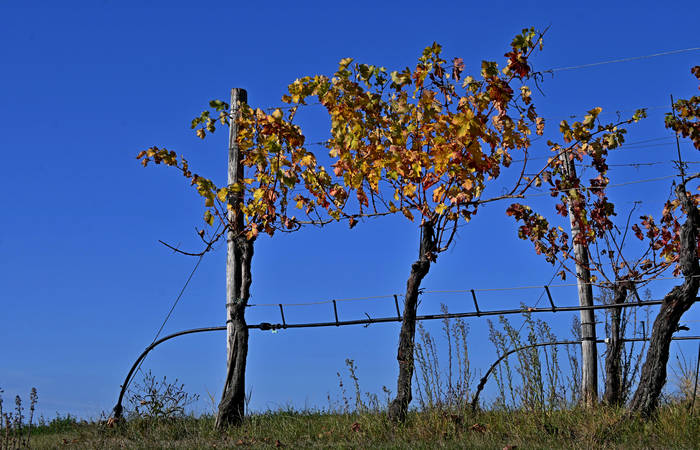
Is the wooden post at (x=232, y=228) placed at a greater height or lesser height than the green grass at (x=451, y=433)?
greater

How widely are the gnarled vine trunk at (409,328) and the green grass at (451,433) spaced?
0.58 ft

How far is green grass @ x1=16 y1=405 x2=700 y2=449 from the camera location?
6.03 metres

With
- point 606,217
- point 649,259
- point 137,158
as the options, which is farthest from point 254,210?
point 649,259

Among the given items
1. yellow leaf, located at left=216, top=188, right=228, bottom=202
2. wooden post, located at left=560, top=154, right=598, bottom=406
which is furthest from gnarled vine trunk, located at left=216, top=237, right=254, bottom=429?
wooden post, located at left=560, top=154, right=598, bottom=406

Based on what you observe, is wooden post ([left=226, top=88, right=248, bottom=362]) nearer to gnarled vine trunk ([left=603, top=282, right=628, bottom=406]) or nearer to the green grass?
the green grass

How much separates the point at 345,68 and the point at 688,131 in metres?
4.33

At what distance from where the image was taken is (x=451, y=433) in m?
6.38

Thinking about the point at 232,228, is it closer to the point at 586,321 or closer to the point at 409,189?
the point at 409,189

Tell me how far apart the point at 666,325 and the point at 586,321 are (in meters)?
2.00

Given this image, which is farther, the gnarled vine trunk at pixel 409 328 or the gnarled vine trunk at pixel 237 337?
the gnarled vine trunk at pixel 237 337

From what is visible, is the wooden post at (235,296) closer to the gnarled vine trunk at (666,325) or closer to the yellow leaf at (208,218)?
the yellow leaf at (208,218)

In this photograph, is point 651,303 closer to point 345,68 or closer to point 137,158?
point 345,68

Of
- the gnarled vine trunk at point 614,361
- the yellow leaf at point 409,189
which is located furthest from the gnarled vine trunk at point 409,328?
the gnarled vine trunk at point 614,361

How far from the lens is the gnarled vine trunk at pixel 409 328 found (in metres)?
7.17
